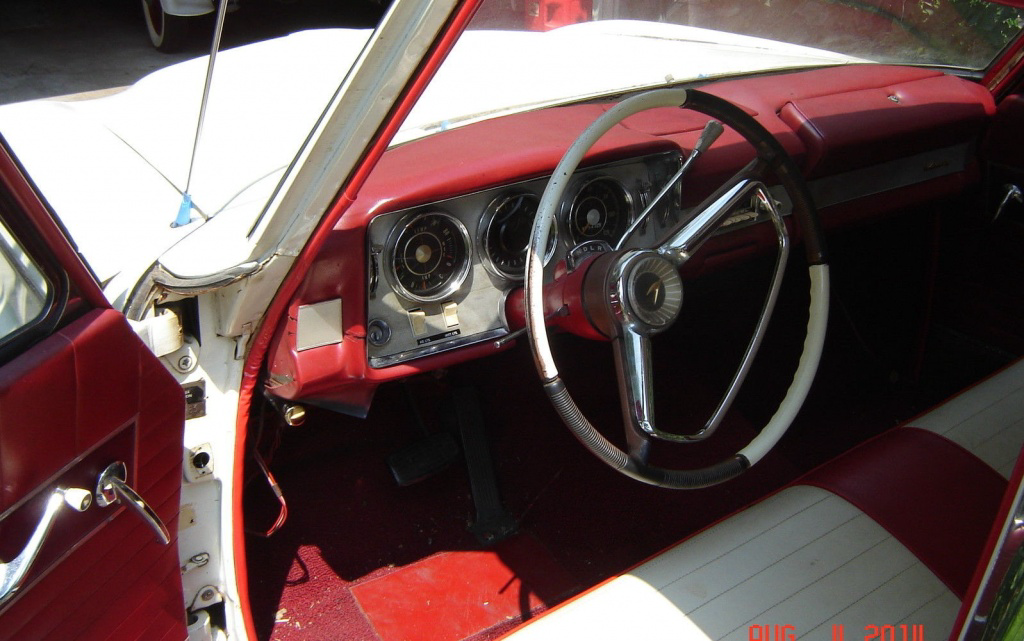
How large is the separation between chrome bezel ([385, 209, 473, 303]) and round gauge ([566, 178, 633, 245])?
0.88ft

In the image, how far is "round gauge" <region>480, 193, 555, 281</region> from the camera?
72.3 inches

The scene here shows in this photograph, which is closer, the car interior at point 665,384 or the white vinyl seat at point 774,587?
the white vinyl seat at point 774,587

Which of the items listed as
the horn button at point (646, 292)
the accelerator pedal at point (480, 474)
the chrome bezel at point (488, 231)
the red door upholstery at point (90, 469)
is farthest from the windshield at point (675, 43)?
the red door upholstery at point (90, 469)

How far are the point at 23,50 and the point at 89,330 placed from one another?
5.36 meters

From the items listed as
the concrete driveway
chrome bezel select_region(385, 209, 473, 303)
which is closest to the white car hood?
chrome bezel select_region(385, 209, 473, 303)

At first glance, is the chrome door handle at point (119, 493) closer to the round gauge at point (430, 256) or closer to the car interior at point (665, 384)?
the car interior at point (665, 384)

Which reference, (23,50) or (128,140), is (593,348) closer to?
(128,140)

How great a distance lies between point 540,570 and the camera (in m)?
2.41

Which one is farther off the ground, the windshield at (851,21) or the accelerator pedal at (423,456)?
the windshield at (851,21)

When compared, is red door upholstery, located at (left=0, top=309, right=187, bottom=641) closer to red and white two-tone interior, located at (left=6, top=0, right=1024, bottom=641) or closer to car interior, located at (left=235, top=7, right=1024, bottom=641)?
red and white two-tone interior, located at (left=6, top=0, right=1024, bottom=641)

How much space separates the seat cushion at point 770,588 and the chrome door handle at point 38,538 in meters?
0.79

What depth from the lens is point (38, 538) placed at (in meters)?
1.02

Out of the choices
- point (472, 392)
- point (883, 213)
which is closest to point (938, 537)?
point (883, 213)
